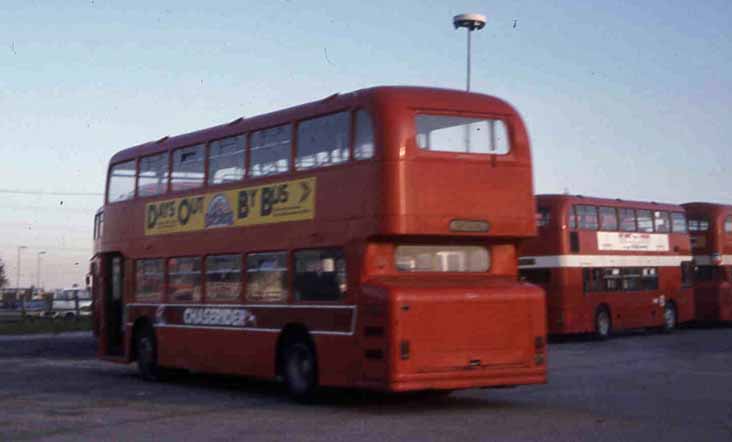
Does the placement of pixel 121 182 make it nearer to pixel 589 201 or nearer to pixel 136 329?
pixel 136 329

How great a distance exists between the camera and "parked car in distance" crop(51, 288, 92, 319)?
58.0 meters

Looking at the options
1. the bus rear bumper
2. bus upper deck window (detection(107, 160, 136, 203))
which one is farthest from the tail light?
bus upper deck window (detection(107, 160, 136, 203))

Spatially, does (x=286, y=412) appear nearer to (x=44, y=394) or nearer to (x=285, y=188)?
(x=285, y=188)

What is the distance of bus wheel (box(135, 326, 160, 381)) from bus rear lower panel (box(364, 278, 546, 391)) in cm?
725

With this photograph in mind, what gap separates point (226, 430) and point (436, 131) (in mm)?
4636

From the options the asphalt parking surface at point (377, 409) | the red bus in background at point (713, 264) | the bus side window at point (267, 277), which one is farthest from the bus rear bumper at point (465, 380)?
the red bus in background at point (713, 264)

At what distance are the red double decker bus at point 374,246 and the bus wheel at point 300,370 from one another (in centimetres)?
3

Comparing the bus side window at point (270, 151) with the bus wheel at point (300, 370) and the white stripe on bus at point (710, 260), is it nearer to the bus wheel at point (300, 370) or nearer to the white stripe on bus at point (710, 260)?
the bus wheel at point (300, 370)

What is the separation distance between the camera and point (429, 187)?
1480cm

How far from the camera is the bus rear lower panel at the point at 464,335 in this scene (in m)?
14.4

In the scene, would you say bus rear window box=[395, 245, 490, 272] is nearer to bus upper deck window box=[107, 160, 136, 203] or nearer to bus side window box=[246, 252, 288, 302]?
bus side window box=[246, 252, 288, 302]

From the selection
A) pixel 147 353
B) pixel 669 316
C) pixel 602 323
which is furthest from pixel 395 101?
pixel 669 316

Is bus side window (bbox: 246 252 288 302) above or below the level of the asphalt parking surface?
above

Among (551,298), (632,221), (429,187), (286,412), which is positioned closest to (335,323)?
(286,412)
